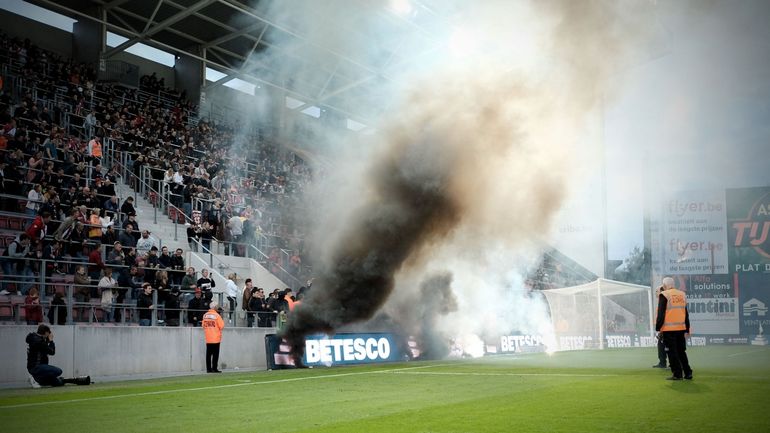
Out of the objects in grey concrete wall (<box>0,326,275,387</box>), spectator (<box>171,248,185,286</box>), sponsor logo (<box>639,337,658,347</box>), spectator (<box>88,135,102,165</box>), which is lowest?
sponsor logo (<box>639,337,658,347</box>)

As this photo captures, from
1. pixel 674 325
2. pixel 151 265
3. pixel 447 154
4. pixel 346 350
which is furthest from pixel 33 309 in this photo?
pixel 674 325

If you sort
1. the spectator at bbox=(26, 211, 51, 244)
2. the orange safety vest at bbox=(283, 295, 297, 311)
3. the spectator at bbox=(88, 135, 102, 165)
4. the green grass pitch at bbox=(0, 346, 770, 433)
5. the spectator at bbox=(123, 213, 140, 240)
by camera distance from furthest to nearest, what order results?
the spectator at bbox=(88, 135, 102, 165), the spectator at bbox=(123, 213, 140, 240), the orange safety vest at bbox=(283, 295, 297, 311), the spectator at bbox=(26, 211, 51, 244), the green grass pitch at bbox=(0, 346, 770, 433)

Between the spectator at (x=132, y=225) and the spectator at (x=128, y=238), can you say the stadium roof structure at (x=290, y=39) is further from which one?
the spectator at (x=128, y=238)

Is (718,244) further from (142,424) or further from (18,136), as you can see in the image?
(142,424)

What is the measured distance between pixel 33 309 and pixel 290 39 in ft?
48.4

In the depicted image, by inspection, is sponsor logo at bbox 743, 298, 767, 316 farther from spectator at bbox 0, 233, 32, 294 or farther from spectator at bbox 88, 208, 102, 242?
spectator at bbox 0, 233, 32, 294

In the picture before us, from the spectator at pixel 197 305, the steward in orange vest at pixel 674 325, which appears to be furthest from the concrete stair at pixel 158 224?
the steward in orange vest at pixel 674 325

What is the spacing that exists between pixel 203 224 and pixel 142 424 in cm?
1845

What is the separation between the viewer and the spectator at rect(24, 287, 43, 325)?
668 inches

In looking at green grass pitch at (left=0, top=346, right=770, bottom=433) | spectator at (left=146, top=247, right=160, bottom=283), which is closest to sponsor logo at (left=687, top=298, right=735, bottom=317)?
green grass pitch at (left=0, top=346, right=770, bottom=433)

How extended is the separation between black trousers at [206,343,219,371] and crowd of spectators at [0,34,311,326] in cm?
171

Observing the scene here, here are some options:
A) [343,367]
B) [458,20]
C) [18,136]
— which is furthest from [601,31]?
[18,136]

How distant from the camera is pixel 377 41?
27.0 meters

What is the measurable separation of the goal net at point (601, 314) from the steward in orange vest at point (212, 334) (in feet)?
67.4
